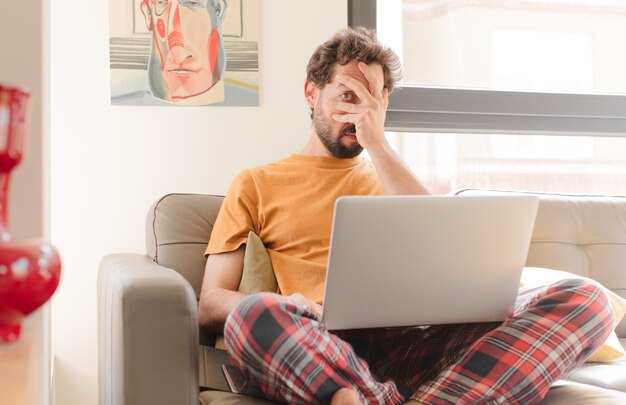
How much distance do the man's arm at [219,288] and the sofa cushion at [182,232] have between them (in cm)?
5

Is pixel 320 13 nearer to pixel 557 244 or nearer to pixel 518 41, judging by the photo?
pixel 518 41

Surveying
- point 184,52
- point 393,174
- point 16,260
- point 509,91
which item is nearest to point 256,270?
point 393,174

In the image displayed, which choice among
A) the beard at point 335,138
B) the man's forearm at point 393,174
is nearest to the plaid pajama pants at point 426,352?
the man's forearm at point 393,174

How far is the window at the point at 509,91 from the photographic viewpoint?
2887 millimetres

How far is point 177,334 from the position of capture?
141 centimetres

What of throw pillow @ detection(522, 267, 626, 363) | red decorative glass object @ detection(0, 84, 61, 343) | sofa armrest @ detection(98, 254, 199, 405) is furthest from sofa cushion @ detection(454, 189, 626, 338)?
red decorative glass object @ detection(0, 84, 61, 343)

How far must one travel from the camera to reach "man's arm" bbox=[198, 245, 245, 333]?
183 centimetres

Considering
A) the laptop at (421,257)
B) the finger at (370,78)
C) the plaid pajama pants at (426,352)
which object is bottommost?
the plaid pajama pants at (426,352)

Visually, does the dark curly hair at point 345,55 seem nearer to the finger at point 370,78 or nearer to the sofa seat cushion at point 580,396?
the finger at point 370,78

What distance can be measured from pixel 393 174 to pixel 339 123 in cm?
21

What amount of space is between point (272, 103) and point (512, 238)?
4.01 ft

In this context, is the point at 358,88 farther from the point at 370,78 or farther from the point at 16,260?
the point at 16,260

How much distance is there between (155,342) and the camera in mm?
Result: 1403

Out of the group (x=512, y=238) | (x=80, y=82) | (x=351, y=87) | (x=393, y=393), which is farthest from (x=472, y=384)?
(x=80, y=82)
